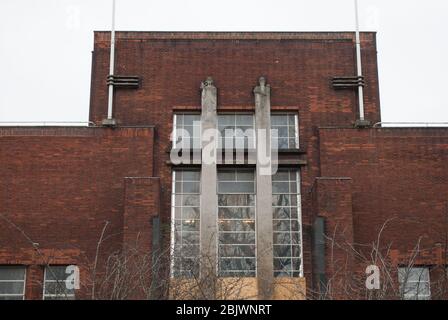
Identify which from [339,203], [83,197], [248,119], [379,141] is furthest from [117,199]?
[379,141]

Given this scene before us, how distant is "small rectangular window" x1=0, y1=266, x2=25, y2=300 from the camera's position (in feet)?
80.2

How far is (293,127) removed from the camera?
2669cm

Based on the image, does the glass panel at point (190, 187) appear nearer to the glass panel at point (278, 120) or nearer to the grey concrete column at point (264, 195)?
the grey concrete column at point (264, 195)

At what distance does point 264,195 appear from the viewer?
995 inches

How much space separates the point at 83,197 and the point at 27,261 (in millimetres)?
2545

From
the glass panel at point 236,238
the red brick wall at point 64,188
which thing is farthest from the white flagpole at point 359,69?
the red brick wall at point 64,188

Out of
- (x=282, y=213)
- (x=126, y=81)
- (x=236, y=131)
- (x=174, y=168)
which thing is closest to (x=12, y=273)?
(x=174, y=168)

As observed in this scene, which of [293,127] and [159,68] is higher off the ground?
[159,68]

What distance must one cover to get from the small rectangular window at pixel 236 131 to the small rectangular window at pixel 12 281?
7.30 metres

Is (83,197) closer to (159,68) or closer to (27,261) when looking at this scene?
(27,261)

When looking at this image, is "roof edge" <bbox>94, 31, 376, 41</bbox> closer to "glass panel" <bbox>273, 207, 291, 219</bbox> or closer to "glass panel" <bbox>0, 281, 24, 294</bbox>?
"glass panel" <bbox>273, 207, 291, 219</bbox>

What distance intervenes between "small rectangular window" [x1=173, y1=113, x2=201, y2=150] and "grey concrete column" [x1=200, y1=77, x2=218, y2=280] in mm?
533

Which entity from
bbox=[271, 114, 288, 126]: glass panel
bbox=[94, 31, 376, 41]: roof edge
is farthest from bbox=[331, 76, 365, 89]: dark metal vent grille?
bbox=[271, 114, 288, 126]: glass panel
